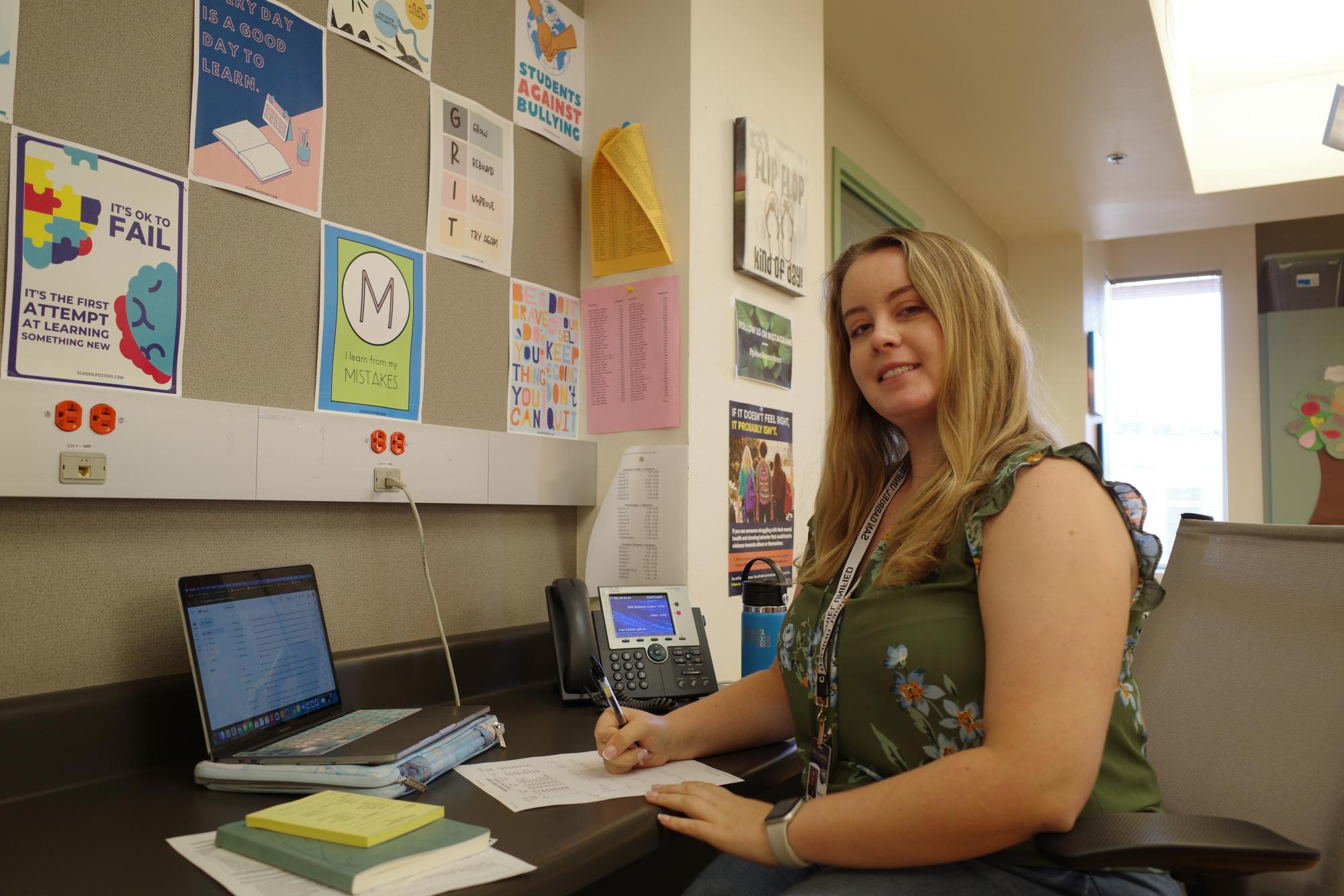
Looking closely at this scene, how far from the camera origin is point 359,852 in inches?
31.3

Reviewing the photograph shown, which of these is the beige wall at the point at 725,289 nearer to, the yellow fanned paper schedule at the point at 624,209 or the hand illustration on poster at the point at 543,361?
the yellow fanned paper schedule at the point at 624,209

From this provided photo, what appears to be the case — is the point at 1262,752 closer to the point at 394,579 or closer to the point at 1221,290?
the point at 394,579

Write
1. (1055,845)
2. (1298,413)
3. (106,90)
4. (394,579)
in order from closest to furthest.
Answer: (1055,845) < (106,90) < (394,579) < (1298,413)

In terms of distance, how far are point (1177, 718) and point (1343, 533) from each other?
0.32 meters

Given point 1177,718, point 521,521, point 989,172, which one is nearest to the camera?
point 1177,718

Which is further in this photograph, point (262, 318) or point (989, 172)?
point (989, 172)

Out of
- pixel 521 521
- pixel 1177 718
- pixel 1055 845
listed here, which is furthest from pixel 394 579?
pixel 1177 718

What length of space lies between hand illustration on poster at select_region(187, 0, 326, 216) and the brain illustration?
0.16 m

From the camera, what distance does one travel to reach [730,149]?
195 cm

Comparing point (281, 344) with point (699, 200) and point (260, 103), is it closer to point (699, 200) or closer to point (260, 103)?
point (260, 103)

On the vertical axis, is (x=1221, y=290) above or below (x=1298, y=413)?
above

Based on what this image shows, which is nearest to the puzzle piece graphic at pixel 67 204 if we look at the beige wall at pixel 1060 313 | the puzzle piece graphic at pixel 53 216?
the puzzle piece graphic at pixel 53 216

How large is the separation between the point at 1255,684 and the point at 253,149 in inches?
60.5

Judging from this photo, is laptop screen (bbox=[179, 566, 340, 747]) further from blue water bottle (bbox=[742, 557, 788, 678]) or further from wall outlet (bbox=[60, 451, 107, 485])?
blue water bottle (bbox=[742, 557, 788, 678])
